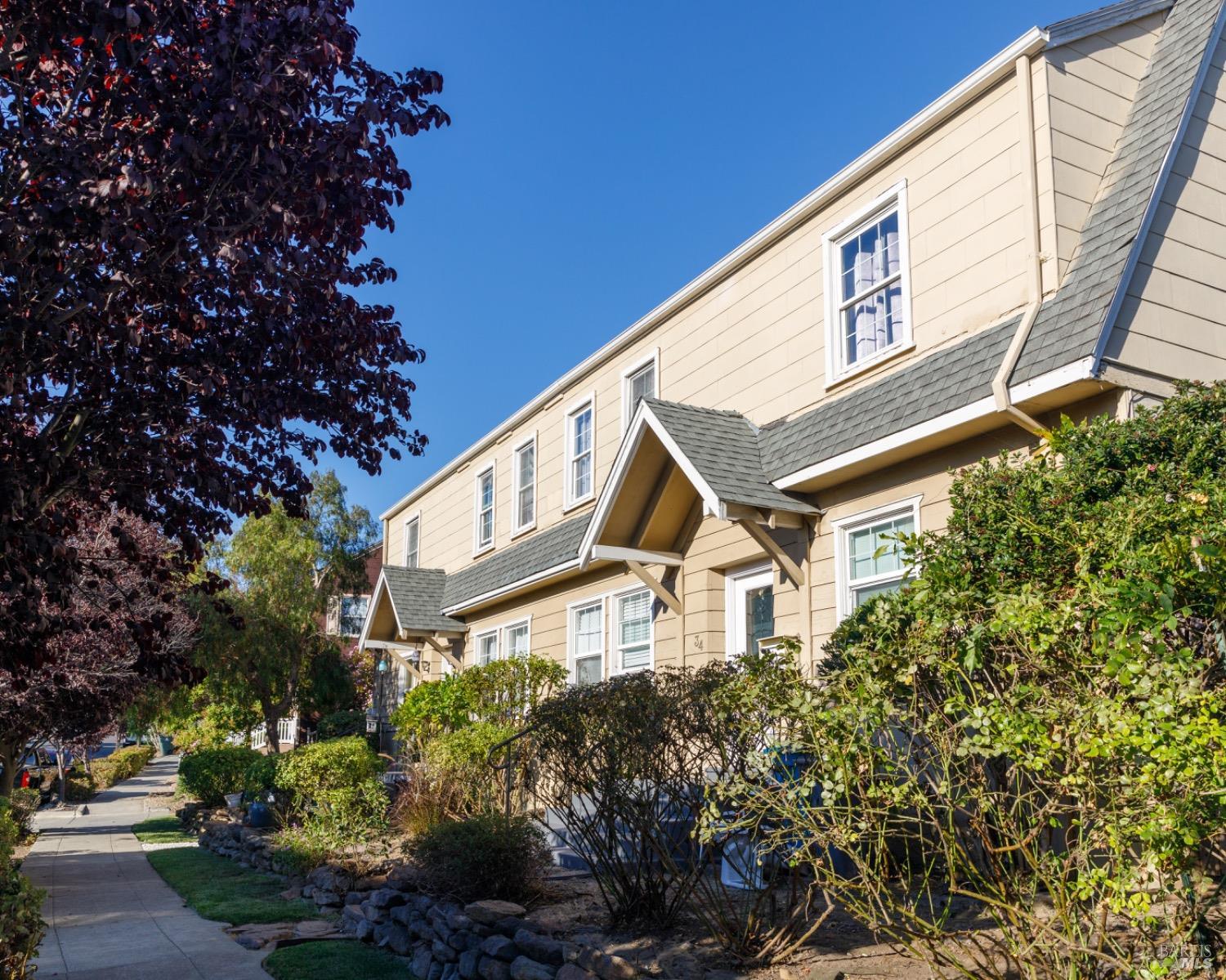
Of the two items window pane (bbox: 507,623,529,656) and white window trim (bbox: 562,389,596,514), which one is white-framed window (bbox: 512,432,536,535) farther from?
window pane (bbox: 507,623,529,656)

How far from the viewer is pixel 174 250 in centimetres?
519

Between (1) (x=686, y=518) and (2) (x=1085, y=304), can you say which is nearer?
(2) (x=1085, y=304)

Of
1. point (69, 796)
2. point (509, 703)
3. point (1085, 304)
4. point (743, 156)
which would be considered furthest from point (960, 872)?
point (69, 796)

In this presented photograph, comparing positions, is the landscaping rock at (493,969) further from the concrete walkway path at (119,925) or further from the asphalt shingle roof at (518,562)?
the asphalt shingle roof at (518,562)

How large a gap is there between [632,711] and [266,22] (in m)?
4.50

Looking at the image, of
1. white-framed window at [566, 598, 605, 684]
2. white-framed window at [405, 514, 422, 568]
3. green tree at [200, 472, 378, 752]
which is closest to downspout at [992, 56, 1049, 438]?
white-framed window at [566, 598, 605, 684]

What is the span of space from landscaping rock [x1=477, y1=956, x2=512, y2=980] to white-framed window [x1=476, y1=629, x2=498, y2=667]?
37.0 feet

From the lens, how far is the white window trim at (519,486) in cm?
1775

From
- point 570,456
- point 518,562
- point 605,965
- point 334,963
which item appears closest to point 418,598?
point 518,562

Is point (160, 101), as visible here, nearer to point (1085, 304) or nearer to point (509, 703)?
point (1085, 304)

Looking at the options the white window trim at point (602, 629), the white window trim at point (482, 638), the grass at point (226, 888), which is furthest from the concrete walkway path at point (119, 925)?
the white window trim at point (482, 638)

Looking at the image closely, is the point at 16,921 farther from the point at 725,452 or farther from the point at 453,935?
the point at 725,452

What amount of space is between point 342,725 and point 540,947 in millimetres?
18369

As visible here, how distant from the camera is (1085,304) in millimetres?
7879
